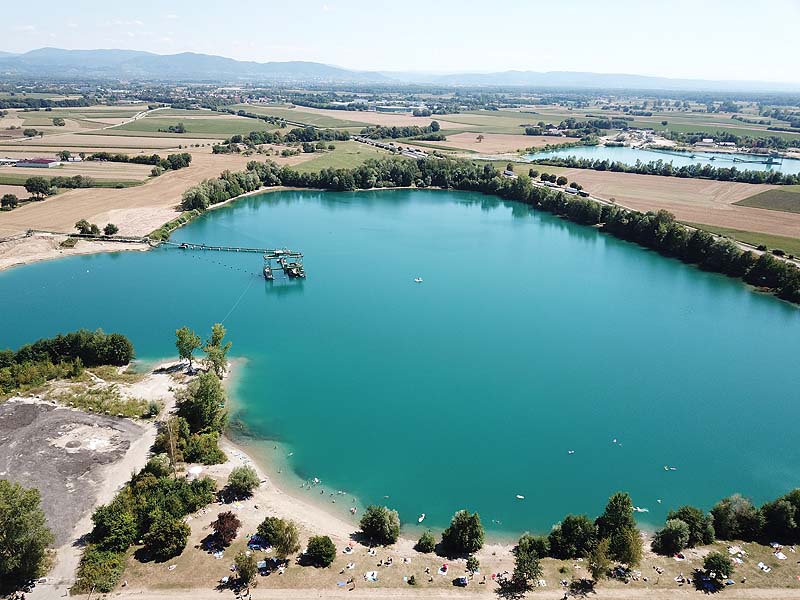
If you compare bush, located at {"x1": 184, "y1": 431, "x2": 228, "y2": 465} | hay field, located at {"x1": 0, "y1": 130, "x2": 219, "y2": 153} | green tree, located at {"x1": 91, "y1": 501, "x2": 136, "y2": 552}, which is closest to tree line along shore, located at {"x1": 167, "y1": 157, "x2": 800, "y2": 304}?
hay field, located at {"x1": 0, "y1": 130, "x2": 219, "y2": 153}

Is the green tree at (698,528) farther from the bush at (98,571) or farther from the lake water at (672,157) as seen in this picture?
the lake water at (672,157)

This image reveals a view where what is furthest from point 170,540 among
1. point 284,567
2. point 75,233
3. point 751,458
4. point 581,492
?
point 75,233

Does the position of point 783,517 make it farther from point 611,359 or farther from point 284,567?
point 284,567

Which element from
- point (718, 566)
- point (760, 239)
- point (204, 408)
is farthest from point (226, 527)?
point (760, 239)

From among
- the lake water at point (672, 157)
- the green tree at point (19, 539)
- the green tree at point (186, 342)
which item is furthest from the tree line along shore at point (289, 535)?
the lake water at point (672, 157)

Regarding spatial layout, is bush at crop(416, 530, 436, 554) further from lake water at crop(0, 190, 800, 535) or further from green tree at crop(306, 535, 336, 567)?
green tree at crop(306, 535, 336, 567)

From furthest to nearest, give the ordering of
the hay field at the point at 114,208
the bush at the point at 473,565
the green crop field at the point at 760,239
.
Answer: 1. the hay field at the point at 114,208
2. the green crop field at the point at 760,239
3. the bush at the point at 473,565

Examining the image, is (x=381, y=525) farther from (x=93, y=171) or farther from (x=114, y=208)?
(x=93, y=171)
